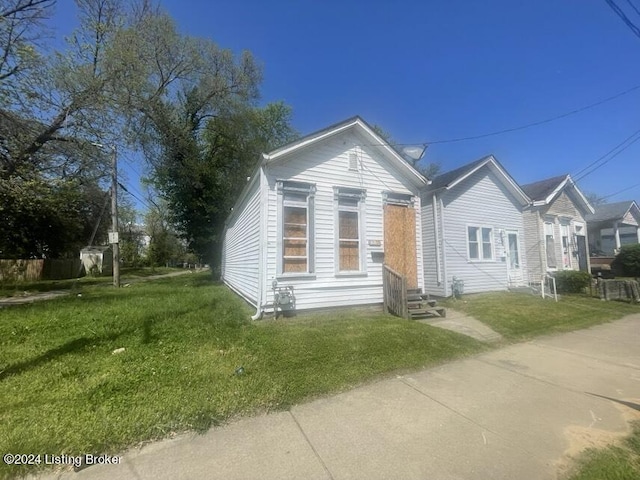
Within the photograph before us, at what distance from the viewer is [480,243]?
41.5ft

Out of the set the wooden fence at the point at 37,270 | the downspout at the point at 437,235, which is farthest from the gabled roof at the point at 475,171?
the wooden fence at the point at 37,270

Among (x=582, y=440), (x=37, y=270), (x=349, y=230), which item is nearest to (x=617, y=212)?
(x=349, y=230)

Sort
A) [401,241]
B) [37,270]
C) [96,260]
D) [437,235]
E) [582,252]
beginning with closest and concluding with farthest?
[401,241]
[437,235]
[582,252]
[37,270]
[96,260]

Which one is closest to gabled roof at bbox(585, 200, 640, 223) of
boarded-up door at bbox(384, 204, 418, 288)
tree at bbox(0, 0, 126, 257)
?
boarded-up door at bbox(384, 204, 418, 288)

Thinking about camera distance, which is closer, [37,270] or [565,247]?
[565,247]

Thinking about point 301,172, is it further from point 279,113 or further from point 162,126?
point 279,113

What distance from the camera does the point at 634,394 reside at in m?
3.96

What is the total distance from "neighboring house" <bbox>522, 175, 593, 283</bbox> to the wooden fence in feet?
114

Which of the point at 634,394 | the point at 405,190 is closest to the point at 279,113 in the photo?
the point at 405,190

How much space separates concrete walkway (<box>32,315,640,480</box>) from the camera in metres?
2.52

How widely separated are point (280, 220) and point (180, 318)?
351cm

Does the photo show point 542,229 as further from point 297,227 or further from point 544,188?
point 297,227

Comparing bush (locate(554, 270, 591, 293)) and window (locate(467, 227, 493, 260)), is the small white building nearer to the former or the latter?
window (locate(467, 227, 493, 260))

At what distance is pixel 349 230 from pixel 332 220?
667 millimetres
